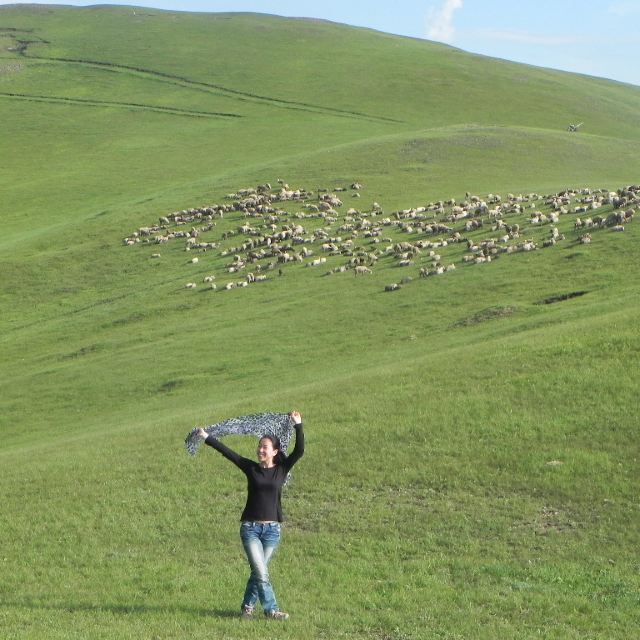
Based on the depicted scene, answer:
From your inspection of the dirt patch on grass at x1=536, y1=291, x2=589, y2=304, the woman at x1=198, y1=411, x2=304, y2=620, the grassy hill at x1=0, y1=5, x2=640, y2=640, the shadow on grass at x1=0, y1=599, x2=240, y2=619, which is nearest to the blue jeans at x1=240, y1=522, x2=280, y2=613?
the woman at x1=198, y1=411, x2=304, y2=620

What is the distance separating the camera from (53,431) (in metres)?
42.7

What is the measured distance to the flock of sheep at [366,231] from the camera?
200 ft

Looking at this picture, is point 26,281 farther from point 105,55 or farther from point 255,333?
point 105,55

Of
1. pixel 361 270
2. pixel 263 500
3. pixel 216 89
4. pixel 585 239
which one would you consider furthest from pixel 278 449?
pixel 216 89

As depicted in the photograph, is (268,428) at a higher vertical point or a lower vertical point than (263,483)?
higher

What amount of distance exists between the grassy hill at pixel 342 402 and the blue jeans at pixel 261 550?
710 millimetres

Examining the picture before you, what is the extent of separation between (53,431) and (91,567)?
67.9 ft

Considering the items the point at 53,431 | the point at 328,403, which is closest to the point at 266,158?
the point at 53,431

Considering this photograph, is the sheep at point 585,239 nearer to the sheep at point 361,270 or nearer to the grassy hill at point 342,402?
the grassy hill at point 342,402

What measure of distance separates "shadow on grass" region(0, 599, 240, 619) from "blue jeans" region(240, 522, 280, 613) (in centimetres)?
96

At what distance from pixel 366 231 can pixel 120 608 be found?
183 feet

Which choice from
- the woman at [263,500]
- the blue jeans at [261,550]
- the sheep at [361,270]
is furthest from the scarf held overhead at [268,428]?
the sheep at [361,270]

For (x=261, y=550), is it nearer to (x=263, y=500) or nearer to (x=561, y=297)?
(x=263, y=500)

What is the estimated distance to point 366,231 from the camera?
240 ft
